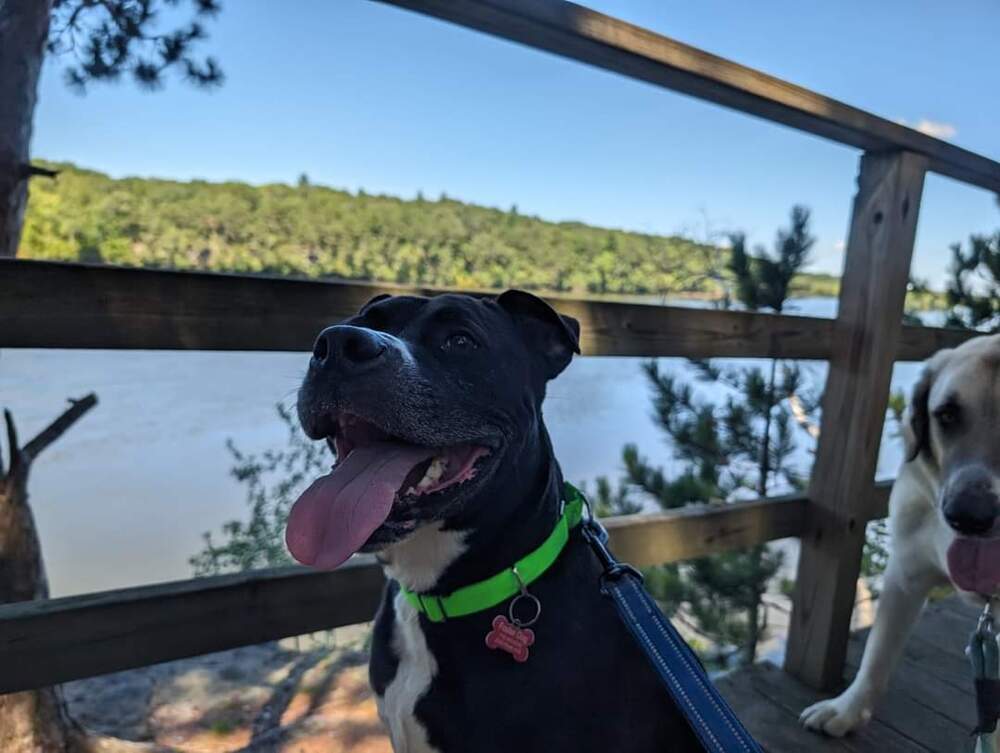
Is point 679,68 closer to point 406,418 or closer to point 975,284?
point 406,418

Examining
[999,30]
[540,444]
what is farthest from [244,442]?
[999,30]

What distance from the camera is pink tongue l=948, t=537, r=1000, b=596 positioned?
5.85 feet

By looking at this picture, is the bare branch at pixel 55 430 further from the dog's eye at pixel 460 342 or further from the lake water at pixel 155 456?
the dog's eye at pixel 460 342

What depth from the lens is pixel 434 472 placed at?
4.11 feet

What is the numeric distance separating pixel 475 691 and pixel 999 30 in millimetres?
6980

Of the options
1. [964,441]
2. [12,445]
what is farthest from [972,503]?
[12,445]

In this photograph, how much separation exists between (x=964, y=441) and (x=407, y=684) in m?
1.65

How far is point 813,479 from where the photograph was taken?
8.25ft

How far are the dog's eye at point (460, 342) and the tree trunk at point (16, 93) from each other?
3.94ft

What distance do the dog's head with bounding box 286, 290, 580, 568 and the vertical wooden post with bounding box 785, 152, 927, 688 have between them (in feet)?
4.71

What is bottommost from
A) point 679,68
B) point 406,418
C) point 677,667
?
point 677,667

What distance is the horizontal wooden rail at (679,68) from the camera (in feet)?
4.97

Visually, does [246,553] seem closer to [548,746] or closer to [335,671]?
[335,671]

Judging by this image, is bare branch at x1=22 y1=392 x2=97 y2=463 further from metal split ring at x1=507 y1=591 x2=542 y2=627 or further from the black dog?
metal split ring at x1=507 y1=591 x2=542 y2=627
